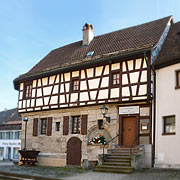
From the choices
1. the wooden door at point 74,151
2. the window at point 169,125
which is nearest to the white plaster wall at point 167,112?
A: the window at point 169,125

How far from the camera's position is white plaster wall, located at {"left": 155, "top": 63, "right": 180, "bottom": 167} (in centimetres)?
1557

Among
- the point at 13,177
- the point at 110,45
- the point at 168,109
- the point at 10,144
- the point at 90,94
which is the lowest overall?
the point at 10,144

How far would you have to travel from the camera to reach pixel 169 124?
1627 cm

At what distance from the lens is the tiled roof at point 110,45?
752 inches

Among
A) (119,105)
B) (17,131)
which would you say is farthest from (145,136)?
(17,131)

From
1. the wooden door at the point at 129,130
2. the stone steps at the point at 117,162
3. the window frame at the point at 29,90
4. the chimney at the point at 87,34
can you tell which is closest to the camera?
the stone steps at the point at 117,162

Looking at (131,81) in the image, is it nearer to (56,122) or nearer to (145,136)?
(145,136)

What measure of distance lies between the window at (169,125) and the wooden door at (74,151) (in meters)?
5.99

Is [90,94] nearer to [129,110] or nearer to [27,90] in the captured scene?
[129,110]

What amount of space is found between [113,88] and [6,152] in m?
28.7

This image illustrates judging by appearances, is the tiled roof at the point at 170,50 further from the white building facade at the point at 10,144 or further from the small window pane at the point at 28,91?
the white building facade at the point at 10,144

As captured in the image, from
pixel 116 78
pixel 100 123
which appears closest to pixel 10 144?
pixel 100 123

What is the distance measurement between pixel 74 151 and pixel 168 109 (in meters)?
7.00

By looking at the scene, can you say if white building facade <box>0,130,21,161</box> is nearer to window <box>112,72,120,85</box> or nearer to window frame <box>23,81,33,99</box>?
window frame <box>23,81,33,99</box>
